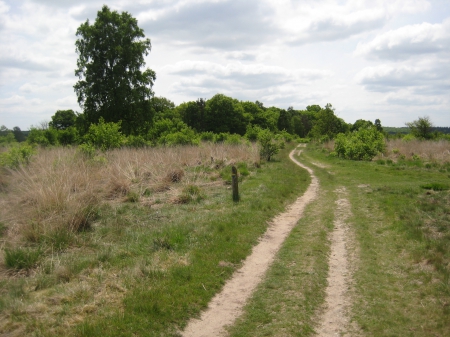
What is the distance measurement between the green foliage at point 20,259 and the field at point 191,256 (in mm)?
24

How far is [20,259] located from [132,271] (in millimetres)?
2391

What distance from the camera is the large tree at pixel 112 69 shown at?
3806 centimetres

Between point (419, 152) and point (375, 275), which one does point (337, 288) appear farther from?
point (419, 152)

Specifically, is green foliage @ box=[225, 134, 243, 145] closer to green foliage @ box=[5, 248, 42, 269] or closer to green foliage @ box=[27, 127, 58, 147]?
green foliage @ box=[27, 127, 58, 147]

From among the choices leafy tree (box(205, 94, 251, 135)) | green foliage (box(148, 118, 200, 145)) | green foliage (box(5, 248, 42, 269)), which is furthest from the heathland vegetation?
leafy tree (box(205, 94, 251, 135))

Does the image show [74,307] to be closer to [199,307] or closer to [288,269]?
[199,307]

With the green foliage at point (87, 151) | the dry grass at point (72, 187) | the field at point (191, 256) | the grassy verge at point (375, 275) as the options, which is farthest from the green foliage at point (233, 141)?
the grassy verge at point (375, 275)

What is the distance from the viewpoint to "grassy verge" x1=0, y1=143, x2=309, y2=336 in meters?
5.32

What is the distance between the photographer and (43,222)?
9.00m

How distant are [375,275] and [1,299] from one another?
245 inches

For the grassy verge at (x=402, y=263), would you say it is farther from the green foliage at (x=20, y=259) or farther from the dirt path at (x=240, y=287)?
the green foliage at (x=20, y=259)

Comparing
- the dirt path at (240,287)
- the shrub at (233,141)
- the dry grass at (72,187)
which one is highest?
the shrub at (233,141)

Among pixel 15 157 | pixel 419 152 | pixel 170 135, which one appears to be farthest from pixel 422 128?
pixel 15 157

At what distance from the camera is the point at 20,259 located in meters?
7.54
